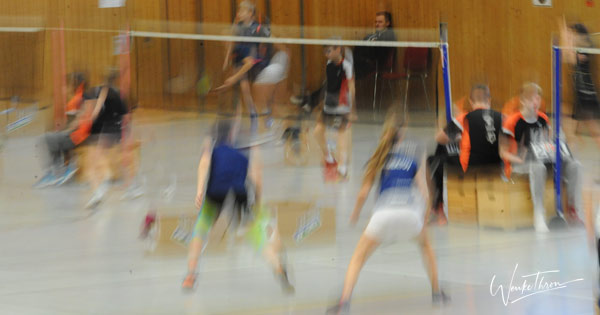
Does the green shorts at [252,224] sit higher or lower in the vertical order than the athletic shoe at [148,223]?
higher

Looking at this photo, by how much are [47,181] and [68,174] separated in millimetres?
303

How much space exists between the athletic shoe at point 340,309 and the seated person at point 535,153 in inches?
156

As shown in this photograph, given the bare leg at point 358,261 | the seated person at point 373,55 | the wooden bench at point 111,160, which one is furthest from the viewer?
the seated person at point 373,55

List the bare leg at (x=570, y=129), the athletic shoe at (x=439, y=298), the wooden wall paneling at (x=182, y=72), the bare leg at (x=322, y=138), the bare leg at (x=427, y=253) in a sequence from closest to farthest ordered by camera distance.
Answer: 1. the bare leg at (x=427, y=253)
2. the athletic shoe at (x=439, y=298)
3. the bare leg at (x=570, y=129)
4. the bare leg at (x=322, y=138)
5. the wooden wall paneling at (x=182, y=72)

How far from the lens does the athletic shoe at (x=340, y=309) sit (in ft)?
24.4

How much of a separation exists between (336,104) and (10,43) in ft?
26.5

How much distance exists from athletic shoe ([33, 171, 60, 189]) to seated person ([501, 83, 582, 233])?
256 inches

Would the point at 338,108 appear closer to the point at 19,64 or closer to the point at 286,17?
the point at 286,17

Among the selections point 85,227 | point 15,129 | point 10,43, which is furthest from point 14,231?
point 10,43

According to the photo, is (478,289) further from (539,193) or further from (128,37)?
(128,37)

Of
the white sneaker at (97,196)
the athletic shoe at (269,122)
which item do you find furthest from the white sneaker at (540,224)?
the athletic shoe at (269,122)

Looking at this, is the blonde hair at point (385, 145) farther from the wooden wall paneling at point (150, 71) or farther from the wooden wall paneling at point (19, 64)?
the wooden wall paneling at point (19, 64)

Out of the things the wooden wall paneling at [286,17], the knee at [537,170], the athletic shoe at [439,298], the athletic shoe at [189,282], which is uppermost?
the wooden wall paneling at [286,17]

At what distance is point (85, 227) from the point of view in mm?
11375
